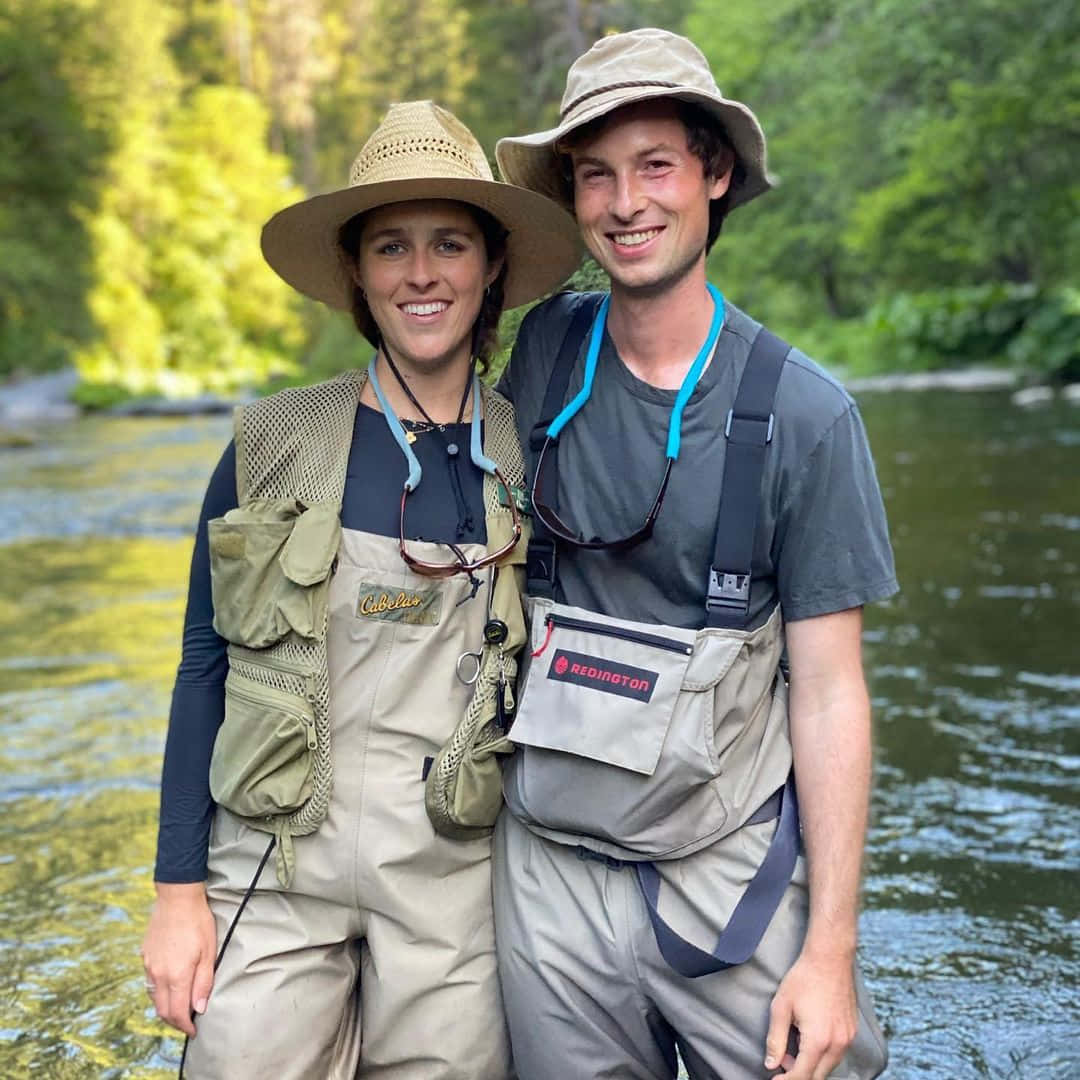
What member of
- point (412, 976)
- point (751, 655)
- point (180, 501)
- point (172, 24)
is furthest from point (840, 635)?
point (172, 24)

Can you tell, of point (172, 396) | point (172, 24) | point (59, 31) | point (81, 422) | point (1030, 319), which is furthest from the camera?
point (172, 24)

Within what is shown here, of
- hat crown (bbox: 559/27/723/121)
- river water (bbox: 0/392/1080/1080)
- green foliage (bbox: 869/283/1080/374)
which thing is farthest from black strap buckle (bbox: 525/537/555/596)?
green foliage (bbox: 869/283/1080/374)

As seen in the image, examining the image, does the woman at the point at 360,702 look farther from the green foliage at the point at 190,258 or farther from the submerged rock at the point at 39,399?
the green foliage at the point at 190,258

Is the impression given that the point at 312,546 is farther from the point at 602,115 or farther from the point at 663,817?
the point at 602,115

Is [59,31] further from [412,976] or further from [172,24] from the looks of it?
[412,976]

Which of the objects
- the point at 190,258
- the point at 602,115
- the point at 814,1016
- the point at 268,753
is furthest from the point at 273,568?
the point at 190,258

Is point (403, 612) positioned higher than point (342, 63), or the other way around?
point (342, 63)

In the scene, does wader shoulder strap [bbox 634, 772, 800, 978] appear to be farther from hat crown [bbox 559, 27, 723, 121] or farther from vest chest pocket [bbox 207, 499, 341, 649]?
hat crown [bbox 559, 27, 723, 121]

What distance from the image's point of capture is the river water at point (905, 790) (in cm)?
376

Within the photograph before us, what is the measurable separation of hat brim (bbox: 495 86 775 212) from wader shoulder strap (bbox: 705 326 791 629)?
18.6 inches

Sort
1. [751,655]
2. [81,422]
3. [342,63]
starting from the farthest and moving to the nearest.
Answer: [342,63] < [81,422] < [751,655]

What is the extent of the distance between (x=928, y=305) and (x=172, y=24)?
40.0 meters

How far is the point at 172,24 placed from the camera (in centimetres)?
6038

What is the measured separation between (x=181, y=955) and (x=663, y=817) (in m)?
0.84
